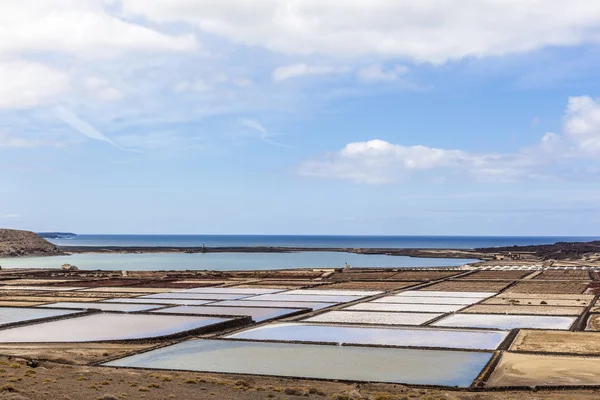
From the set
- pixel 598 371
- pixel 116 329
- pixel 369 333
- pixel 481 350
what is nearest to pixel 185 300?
pixel 116 329

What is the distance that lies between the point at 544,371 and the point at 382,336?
7554mm

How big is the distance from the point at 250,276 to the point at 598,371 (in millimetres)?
45066

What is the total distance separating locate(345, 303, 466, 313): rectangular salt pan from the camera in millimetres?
33250

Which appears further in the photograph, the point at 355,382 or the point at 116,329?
the point at 116,329

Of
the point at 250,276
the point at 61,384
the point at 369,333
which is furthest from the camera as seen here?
the point at 250,276

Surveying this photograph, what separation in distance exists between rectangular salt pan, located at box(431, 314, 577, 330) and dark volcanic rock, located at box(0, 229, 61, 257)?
3816 inches

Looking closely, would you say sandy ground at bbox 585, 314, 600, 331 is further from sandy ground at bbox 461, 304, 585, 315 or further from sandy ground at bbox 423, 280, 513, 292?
sandy ground at bbox 423, 280, 513, 292

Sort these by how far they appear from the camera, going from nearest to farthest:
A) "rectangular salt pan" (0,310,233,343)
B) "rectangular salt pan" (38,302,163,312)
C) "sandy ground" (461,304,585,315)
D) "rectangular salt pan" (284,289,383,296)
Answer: "rectangular salt pan" (0,310,233,343)
"sandy ground" (461,304,585,315)
"rectangular salt pan" (38,302,163,312)
"rectangular salt pan" (284,289,383,296)

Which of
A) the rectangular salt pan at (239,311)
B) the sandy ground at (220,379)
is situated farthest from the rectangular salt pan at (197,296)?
the sandy ground at (220,379)

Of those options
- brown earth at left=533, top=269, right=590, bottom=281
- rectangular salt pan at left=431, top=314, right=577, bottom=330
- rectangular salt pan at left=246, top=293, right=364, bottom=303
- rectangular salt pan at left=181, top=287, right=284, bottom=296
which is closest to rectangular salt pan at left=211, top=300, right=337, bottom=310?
rectangular salt pan at left=246, top=293, right=364, bottom=303

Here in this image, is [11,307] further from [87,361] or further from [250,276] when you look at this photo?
[250,276]

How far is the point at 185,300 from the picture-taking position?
38.7 m

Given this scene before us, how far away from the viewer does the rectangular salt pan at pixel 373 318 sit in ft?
94.1

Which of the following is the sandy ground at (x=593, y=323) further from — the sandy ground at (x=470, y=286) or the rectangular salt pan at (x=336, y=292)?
the rectangular salt pan at (x=336, y=292)
